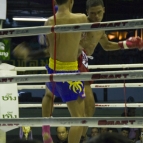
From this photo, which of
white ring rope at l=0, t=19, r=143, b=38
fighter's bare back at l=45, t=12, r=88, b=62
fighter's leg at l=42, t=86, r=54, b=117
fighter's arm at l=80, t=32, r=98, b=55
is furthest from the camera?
fighter's arm at l=80, t=32, r=98, b=55

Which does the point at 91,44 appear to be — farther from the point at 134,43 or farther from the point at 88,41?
the point at 134,43

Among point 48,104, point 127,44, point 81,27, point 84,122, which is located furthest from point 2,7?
point 84,122

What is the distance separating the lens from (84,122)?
169 centimetres

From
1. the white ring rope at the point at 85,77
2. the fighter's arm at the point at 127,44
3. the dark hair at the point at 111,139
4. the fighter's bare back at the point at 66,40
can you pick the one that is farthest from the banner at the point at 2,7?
the dark hair at the point at 111,139

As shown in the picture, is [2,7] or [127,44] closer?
[127,44]

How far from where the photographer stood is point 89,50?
2652 mm

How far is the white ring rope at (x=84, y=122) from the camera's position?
1646mm

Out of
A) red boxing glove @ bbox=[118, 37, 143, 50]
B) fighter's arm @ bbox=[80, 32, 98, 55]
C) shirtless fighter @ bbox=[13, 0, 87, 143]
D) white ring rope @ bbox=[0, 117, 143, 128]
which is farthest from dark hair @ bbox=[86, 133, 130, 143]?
fighter's arm @ bbox=[80, 32, 98, 55]

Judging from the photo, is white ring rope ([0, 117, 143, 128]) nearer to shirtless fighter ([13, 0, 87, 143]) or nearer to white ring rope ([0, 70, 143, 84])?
white ring rope ([0, 70, 143, 84])

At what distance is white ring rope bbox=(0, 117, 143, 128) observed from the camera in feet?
5.40

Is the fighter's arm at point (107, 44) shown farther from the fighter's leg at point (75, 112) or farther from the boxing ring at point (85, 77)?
the boxing ring at point (85, 77)

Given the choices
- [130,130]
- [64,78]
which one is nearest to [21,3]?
[130,130]

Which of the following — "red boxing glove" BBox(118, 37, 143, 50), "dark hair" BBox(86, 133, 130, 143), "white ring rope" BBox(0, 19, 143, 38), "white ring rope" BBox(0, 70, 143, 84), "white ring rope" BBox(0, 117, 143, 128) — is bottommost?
"white ring rope" BBox(0, 117, 143, 128)

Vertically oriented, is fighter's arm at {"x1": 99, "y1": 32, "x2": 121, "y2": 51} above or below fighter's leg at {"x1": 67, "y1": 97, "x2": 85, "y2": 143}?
above
